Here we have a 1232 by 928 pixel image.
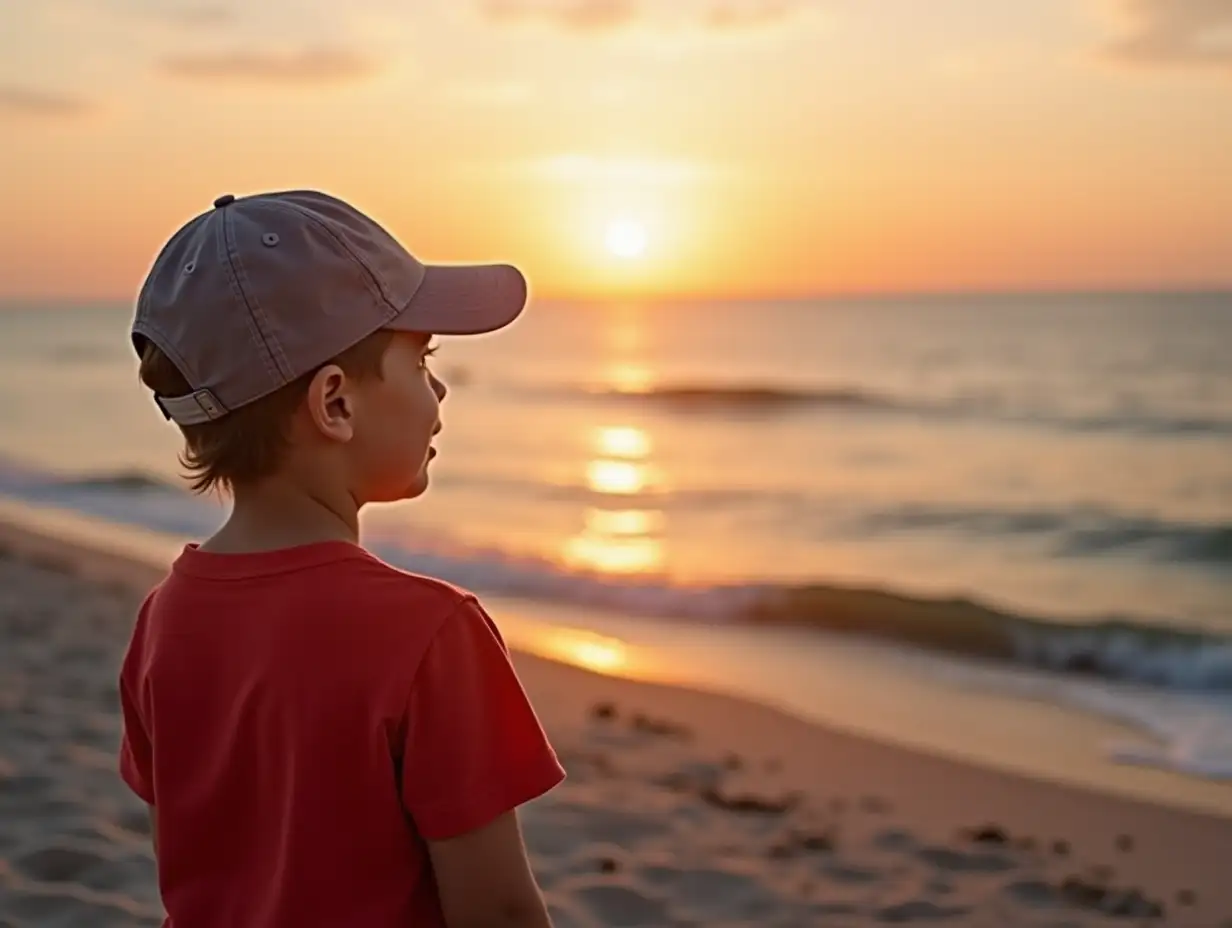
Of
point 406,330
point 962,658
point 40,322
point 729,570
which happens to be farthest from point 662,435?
point 40,322

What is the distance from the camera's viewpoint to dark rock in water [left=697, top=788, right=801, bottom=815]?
4.89 metres

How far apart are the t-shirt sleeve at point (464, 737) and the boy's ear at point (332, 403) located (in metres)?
0.25

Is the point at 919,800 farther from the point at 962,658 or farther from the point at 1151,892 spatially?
the point at 962,658

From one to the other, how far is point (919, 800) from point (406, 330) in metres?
3.94

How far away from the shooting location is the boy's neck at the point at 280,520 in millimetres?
1584

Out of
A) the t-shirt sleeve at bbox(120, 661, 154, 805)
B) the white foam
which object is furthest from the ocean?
the t-shirt sleeve at bbox(120, 661, 154, 805)

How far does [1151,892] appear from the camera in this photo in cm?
436

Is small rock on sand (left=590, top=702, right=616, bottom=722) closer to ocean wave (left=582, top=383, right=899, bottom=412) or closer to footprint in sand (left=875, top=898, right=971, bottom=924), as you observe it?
footprint in sand (left=875, top=898, right=971, bottom=924)

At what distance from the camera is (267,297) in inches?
61.3

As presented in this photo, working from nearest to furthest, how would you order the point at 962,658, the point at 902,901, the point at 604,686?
the point at 902,901 → the point at 604,686 → the point at 962,658

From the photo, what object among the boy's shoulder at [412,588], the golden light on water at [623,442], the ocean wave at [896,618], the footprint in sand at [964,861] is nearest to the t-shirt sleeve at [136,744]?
the boy's shoulder at [412,588]

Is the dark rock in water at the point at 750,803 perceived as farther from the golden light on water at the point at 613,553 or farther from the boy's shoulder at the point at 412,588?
the golden light on water at the point at 613,553

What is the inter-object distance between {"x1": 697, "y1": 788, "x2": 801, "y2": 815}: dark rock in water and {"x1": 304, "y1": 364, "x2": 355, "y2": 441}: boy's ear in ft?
11.8

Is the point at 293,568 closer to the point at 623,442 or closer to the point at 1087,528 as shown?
the point at 1087,528
